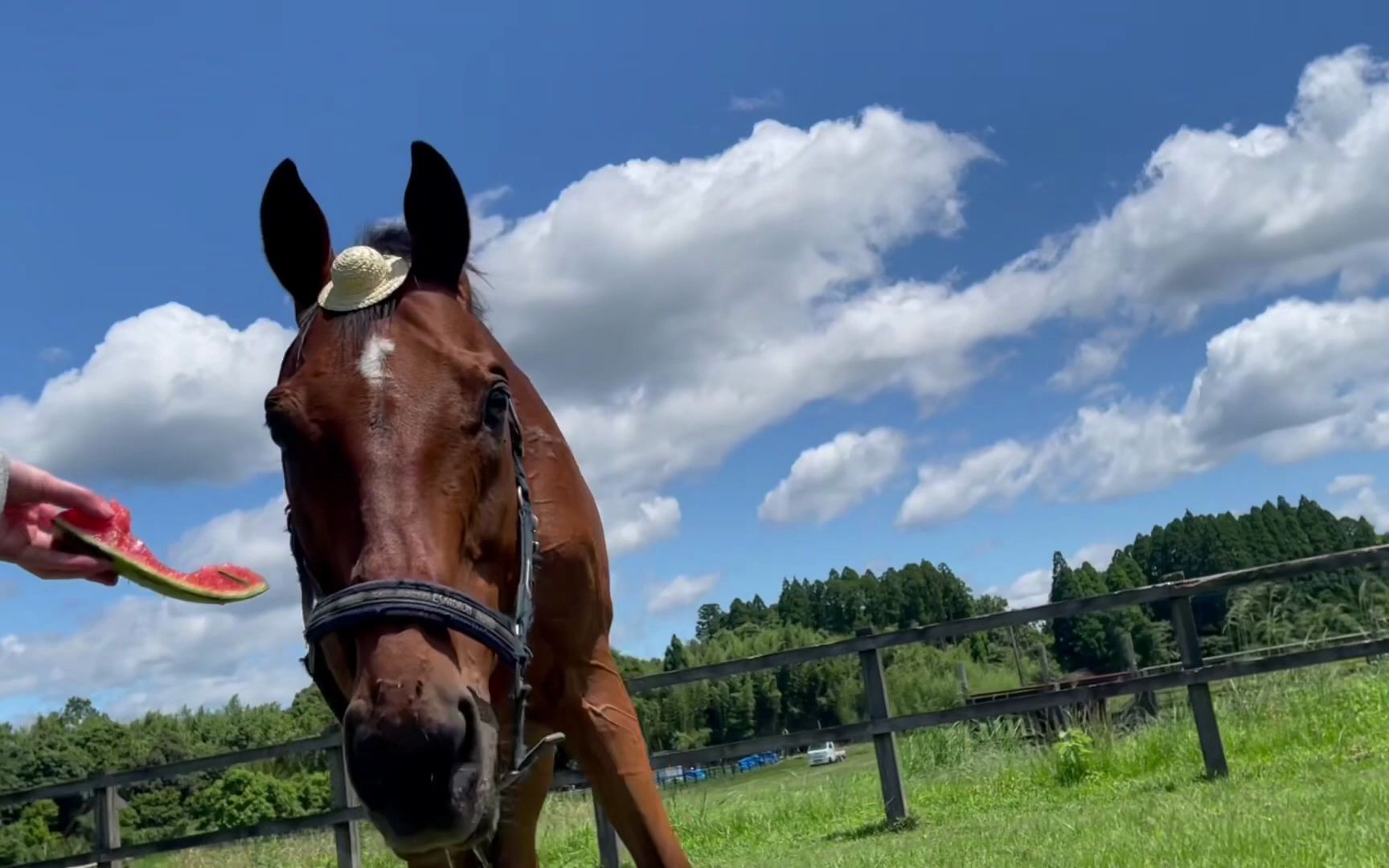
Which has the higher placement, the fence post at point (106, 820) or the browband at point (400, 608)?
the browband at point (400, 608)

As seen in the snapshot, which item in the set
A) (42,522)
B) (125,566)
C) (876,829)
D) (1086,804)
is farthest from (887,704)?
(42,522)

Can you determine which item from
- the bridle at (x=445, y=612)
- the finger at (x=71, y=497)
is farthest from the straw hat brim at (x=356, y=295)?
the finger at (x=71, y=497)

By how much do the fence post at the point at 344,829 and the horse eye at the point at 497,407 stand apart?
660 cm

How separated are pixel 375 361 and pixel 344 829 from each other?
7.02 metres

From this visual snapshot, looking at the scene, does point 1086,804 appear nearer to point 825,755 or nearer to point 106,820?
point 825,755

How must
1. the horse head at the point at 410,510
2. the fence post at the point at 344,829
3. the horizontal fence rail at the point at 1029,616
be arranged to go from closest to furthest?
the horse head at the point at 410,510, the horizontal fence rail at the point at 1029,616, the fence post at the point at 344,829

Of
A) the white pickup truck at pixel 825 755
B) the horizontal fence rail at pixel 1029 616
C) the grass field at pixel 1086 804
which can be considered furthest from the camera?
the white pickup truck at pixel 825 755

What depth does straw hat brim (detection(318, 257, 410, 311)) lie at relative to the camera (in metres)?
2.18

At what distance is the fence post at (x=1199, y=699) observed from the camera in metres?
6.91

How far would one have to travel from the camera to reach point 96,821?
28.1 feet

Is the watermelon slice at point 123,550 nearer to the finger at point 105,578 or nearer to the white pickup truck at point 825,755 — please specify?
the finger at point 105,578

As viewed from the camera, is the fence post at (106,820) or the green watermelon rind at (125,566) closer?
the green watermelon rind at (125,566)

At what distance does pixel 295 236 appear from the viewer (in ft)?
8.23

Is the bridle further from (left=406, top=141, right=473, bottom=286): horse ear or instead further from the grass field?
the grass field
